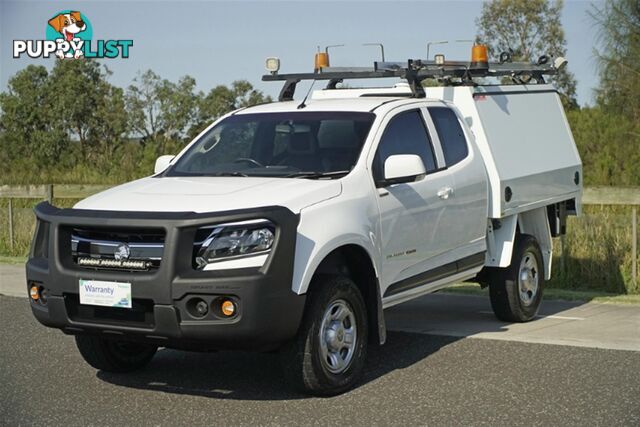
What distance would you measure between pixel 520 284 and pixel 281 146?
3021 mm

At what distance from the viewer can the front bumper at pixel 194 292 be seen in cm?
655

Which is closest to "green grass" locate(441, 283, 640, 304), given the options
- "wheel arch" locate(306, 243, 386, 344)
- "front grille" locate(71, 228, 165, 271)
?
"wheel arch" locate(306, 243, 386, 344)

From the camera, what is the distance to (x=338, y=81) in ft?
35.2

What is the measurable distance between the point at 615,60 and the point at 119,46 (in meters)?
22.2

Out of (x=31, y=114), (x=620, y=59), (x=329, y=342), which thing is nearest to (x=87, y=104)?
(x=31, y=114)

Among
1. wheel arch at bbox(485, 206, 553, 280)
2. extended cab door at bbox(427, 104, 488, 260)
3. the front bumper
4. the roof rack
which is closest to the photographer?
the front bumper

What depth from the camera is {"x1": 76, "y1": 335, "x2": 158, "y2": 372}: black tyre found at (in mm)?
7814

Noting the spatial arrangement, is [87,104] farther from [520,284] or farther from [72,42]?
[520,284]

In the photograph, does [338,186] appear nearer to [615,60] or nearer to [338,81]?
[338,81]

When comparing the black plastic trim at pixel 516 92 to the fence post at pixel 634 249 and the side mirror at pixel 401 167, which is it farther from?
the side mirror at pixel 401 167

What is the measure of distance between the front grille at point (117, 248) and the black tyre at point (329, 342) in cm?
104

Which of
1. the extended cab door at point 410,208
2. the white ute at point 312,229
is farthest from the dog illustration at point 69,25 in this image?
the extended cab door at point 410,208

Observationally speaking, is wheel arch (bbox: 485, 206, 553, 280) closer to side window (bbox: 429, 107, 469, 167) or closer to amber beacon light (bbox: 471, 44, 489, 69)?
side window (bbox: 429, 107, 469, 167)

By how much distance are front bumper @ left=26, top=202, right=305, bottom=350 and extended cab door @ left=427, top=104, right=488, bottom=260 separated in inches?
98.9
